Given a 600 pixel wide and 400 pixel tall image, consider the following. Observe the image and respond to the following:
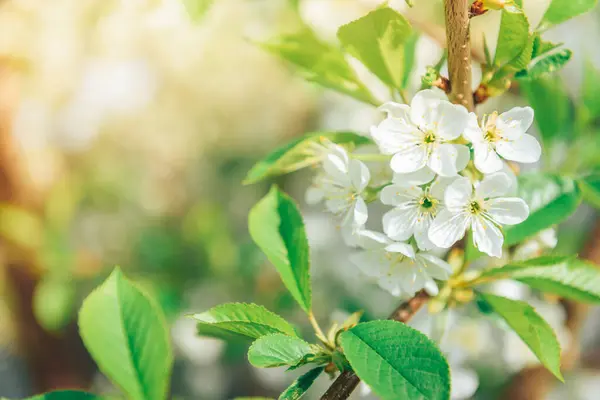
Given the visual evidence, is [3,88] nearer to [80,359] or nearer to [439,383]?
[80,359]

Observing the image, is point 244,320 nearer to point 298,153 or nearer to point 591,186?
point 298,153

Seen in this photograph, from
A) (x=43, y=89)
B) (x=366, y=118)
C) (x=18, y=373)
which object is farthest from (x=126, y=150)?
(x=366, y=118)

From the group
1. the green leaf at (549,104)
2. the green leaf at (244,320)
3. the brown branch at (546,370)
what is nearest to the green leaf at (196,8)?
the green leaf at (244,320)

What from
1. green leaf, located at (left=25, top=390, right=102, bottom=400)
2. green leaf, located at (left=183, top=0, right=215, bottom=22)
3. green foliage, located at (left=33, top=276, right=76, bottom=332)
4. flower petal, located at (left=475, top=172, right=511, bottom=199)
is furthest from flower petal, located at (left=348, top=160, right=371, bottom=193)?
green foliage, located at (left=33, top=276, right=76, bottom=332)

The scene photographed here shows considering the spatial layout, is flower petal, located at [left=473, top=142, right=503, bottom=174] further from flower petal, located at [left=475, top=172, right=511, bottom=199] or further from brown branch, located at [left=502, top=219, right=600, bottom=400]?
Result: brown branch, located at [left=502, top=219, right=600, bottom=400]

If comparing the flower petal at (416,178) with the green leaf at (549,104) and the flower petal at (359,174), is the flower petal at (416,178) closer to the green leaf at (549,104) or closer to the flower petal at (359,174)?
the flower petal at (359,174)

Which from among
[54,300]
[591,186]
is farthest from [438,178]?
[54,300]
